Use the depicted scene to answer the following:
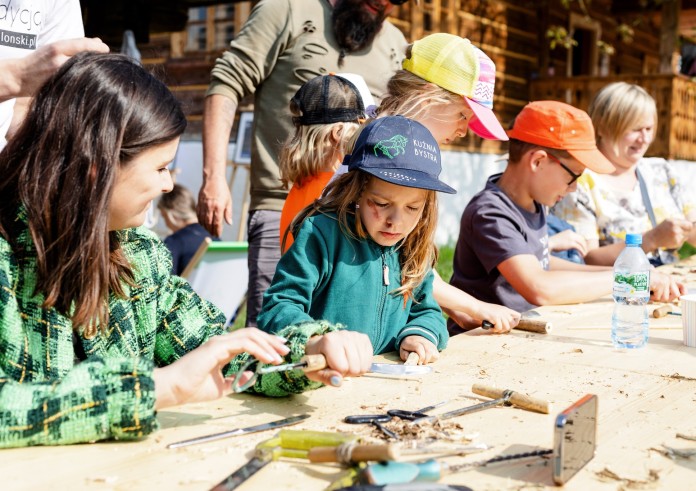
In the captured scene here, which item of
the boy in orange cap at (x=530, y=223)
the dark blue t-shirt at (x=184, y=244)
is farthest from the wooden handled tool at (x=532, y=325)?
the dark blue t-shirt at (x=184, y=244)

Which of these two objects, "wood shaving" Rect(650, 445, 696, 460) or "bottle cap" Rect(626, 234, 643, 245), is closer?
"wood shaving" Rect(650, 445, 696, 460)

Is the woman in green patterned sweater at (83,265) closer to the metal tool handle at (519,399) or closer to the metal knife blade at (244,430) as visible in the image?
the metal knife blade at (244,430)

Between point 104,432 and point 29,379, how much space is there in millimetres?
218

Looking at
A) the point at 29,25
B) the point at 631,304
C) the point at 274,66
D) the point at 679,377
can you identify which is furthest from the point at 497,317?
the point at 29,25

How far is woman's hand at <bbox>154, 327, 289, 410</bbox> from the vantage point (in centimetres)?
157

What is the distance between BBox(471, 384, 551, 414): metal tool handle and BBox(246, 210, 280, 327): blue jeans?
166 centimetres

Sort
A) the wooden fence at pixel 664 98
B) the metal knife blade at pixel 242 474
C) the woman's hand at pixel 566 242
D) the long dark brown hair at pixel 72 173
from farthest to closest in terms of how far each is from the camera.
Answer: the wooden fence at pixel 664 98
the woman's hand at pixel 566 242
the long dark brown hair at pixel 72 173
the metal knife blade at pixel 242 474

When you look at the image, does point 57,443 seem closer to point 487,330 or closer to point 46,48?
point 46,48

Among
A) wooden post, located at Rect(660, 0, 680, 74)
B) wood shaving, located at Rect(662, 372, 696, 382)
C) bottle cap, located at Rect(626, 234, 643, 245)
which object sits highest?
wooden post, located at Rect(660, 0, 680, 74)

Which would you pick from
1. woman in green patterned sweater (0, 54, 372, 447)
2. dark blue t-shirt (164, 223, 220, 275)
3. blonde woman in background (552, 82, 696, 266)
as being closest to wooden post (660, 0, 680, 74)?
blonde woman in background (552, 82, 696, 266)

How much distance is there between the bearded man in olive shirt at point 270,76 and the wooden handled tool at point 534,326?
1130 mm

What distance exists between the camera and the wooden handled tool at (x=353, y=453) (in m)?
1.35

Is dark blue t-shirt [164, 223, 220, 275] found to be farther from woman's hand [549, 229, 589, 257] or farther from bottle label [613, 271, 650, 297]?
bottle label [613, 271, 650, 297]

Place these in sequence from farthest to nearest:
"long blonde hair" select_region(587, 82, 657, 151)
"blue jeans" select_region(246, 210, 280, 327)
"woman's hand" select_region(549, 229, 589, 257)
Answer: "long blonde hair" select_region(587, 82, 657, 151) < "woman's hand" select_region(549, 229, 589, 257) < "blue jeans" select_region(246, 210, 280, 327)
